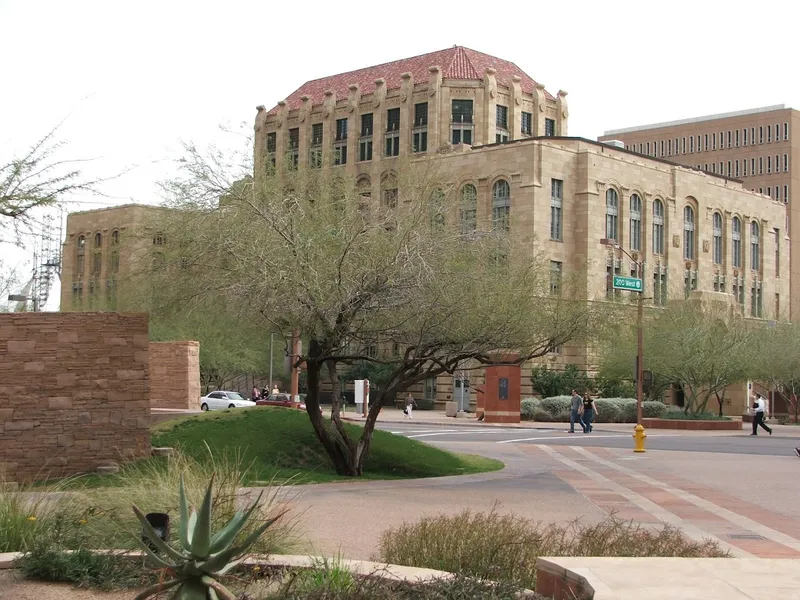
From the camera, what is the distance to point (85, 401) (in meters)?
19.0

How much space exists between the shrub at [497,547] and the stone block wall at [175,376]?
2113cm

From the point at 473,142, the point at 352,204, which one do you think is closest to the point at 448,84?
the point at 473,142

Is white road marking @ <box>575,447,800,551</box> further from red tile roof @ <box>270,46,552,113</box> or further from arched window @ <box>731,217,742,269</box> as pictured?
arched window @ <box>731,217,742,269</box>

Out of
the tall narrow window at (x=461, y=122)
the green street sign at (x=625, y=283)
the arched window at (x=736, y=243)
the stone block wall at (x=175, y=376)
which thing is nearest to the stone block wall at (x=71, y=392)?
the stone block wall at (x=175, y=376)

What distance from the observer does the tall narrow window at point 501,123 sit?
8538 cm

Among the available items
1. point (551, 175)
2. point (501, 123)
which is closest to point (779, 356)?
point (551, 175)

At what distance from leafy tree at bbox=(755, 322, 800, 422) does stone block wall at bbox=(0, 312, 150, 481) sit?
44311 millimetres

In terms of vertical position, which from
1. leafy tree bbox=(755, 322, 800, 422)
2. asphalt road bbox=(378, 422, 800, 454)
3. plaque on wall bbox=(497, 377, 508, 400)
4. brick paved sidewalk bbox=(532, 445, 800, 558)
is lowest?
asphalt road bbox=(378, 422, 800, 454)

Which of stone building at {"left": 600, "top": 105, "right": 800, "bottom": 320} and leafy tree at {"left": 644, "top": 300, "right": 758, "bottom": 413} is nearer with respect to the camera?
leafy tree at {"left": 644, "top": 300, "right": 758, "bottom": 413}

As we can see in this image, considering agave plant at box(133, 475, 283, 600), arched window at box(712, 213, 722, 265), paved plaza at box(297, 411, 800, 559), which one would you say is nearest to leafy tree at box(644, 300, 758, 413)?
paved plaza at box(297, 411, 800, 559)

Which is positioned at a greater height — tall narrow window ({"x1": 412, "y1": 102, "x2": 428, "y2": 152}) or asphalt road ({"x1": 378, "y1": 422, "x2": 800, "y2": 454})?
tall narrow window ({"x1": 412, "y1": 102, "x2": 428, "y2": 152})

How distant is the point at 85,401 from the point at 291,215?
477cm

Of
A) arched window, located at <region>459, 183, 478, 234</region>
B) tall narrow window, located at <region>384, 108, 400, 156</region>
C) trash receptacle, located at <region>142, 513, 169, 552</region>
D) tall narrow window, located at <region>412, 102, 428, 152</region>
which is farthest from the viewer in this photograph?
tall narrow window, located at <region>384, 108, 400, 156</region>

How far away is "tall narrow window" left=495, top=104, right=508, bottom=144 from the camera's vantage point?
8538 cm
